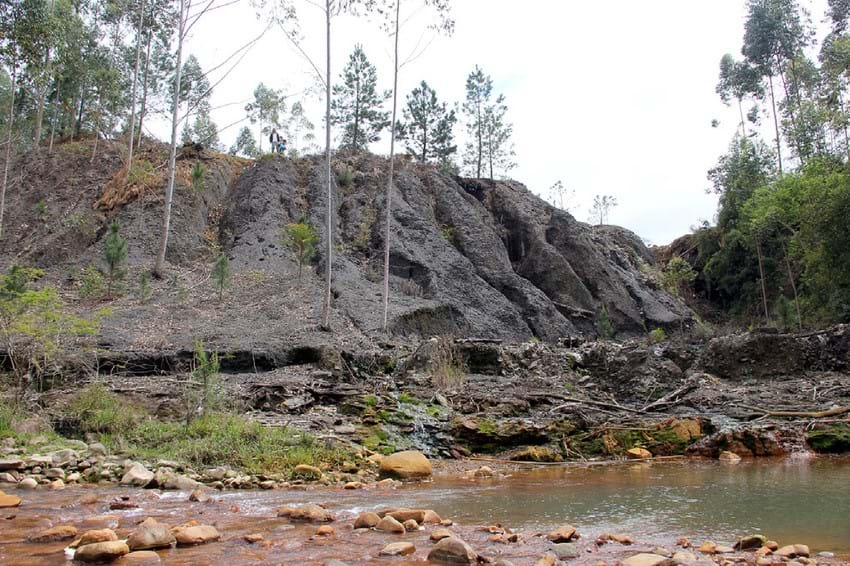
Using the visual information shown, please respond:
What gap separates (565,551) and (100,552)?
296 cm

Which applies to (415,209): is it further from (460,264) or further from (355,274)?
(355,274)

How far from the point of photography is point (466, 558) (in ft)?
12.5

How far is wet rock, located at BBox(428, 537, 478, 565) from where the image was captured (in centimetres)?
381

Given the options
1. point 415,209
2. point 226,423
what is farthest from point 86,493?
point 415,209

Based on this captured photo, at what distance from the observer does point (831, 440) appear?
404 inches

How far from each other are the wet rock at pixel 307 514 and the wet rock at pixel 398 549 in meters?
1.24

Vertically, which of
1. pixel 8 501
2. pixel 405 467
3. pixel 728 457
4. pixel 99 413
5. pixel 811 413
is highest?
pixel 99 413

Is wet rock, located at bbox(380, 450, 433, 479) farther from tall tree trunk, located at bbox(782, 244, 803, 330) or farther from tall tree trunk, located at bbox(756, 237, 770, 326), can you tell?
tall tree trunk, located at bbox(756, 237, 770, 326)

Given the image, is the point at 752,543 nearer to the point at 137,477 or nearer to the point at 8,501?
the point at 8,501

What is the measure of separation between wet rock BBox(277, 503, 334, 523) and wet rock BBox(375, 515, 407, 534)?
0.57 metres

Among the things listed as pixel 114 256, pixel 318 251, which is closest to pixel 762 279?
pixel 318 251

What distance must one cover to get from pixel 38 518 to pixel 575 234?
31207 millimetres

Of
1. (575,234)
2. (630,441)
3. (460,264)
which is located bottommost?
(630,441)

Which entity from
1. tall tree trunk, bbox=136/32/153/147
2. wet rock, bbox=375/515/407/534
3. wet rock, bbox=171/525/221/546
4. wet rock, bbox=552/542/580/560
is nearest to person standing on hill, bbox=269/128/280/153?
tall tree trunk, bbox=136/32/153/147
